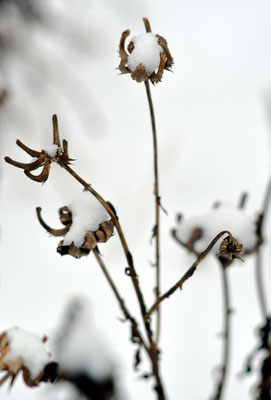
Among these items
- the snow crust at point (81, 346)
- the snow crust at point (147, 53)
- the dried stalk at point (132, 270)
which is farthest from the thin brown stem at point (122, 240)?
the snow crust at point (81, 346)

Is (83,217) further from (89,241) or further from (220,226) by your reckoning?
(220,226)

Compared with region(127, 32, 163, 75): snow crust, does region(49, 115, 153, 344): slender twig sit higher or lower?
lower

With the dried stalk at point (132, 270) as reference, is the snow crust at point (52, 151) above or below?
above

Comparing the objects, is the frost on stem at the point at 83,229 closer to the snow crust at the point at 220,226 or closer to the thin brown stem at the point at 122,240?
the thin brown stem at the point at 122,240

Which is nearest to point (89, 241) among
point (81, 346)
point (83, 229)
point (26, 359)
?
point (83, 229)

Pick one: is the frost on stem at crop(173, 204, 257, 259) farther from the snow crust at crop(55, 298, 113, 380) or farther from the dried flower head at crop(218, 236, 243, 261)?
the snow crust at crop(55, 298, 113, 380)

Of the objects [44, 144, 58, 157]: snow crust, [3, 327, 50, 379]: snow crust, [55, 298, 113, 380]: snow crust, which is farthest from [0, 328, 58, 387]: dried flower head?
[55, 298, 113, 380]: snow crust

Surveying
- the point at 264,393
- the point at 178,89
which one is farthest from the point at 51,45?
the point at 264,393
